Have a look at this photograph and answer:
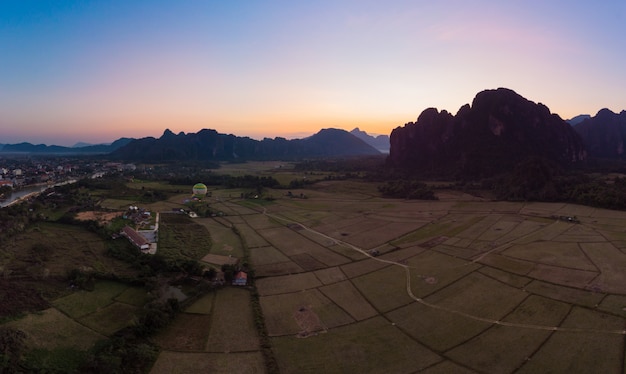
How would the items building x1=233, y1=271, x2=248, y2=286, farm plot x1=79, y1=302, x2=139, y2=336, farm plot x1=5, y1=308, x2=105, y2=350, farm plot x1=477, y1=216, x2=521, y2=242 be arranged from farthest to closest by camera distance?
farm plot x1=477, y1=216, x2=521, y2=242 < building x1=233, y1=271, x2=248, y2=286 < farm plot x1=79, y1=302, x2=139, y2=336 < farm plot x1=5, y1=308, x2=105, y2=350

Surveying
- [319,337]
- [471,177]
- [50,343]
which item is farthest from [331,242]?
[471,177]

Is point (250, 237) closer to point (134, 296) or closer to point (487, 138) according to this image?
point (134, 296)

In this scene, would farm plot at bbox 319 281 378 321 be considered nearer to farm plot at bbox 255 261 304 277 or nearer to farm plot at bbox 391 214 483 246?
farm plot at bbox 255 261 304 277

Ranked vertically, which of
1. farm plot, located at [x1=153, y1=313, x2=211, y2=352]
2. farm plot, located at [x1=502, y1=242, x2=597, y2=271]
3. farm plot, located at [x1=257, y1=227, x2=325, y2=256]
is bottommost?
farm plot, located at [x1=153, y1=313, x2=211, y2=352]

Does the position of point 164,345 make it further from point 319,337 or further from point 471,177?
point 471,177

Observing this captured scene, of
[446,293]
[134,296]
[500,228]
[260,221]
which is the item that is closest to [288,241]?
[260,221]

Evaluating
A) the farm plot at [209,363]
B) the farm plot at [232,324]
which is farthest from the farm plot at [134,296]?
the farm plot at [209,363]

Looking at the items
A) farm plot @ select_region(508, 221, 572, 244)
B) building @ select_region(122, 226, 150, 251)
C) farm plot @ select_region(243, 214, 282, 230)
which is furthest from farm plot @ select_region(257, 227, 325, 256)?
farm plot @ select_region(508, 221, 572, 244)

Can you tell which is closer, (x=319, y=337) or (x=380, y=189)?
(x=319, y=337)
